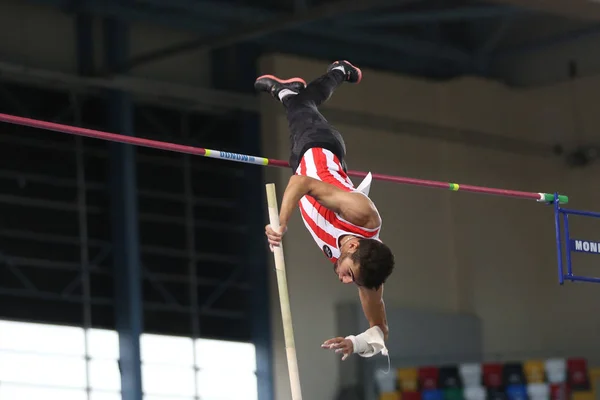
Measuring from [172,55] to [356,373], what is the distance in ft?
14.2

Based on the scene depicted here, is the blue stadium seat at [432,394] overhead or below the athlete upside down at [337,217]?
below

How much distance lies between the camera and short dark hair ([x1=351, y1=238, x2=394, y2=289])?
6.65 meters

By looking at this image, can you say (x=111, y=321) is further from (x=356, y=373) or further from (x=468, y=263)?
(x=468, y=263)

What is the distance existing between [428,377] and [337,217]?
8563 millimetres

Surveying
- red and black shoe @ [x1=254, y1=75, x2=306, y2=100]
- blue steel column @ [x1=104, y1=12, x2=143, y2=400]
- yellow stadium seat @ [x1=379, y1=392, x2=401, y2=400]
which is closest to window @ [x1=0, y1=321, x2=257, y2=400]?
blue steel column @ [x1=104, y1=12, x2=143, y2=400]

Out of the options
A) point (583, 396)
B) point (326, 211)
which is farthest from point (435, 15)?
point (326, 211)

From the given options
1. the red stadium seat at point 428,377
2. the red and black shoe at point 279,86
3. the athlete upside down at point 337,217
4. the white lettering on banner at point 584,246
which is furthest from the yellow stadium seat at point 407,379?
the athlete upside down at point 337,217

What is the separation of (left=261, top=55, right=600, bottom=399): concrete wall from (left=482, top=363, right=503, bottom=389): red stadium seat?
0.91 m

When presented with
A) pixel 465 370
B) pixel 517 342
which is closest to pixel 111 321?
pixel 465 370

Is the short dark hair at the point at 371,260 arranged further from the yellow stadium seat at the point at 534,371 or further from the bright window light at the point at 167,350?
the yellow stadium seat at the point at 534,371

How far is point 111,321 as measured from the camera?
47.4ft

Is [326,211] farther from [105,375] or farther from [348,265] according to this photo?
[105,375]

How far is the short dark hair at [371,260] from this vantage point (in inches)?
262

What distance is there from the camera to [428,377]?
1523 centimetres
